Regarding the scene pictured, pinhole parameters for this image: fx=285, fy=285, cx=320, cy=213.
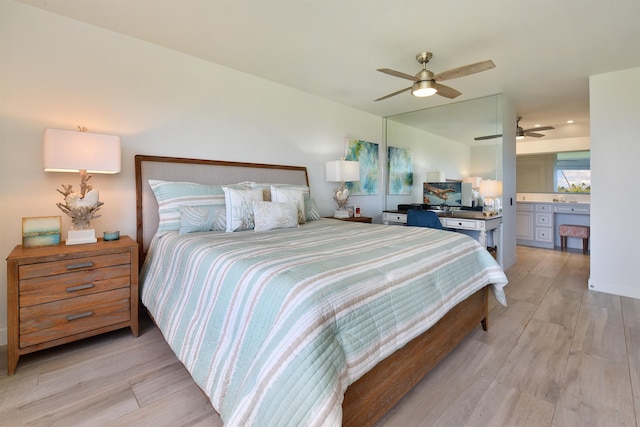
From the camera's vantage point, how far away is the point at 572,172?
5.98m

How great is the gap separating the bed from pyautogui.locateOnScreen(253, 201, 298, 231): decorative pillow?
176 mm

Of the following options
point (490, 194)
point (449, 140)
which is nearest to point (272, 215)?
point (490, 194)

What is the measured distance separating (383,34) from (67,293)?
3027 millimetres

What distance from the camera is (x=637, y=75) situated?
2994mm

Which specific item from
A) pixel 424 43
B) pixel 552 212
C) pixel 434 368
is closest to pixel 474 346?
pixel 434 368

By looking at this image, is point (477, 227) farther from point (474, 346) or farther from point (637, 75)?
point (637, 75)

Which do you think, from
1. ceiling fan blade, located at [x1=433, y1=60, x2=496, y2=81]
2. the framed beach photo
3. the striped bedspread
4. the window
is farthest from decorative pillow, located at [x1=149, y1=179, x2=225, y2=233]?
the window

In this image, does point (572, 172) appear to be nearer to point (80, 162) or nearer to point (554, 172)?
point (554, 172)

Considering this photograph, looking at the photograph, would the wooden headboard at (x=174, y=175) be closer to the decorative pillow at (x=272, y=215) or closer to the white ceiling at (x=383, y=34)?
the decorative pillow at (x=272, y=215)

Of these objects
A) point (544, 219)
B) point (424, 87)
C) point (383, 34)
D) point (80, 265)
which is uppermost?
point (383, 34)

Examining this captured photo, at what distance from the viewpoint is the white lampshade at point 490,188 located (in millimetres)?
3822

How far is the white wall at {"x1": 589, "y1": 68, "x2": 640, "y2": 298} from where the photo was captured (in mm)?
3047

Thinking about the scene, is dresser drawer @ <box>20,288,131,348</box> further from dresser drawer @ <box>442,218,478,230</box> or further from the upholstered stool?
the upholstered stool

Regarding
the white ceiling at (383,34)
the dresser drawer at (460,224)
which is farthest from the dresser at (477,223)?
the white ceiling at (383,34)
